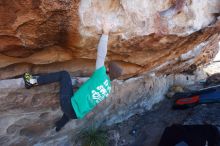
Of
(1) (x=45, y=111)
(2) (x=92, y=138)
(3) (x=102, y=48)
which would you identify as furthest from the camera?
(2) (x=92, y=138)

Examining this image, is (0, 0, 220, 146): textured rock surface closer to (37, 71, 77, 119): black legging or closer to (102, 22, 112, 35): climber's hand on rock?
(102, 22, 112, 35): climber's hand on rock

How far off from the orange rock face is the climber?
0.14m

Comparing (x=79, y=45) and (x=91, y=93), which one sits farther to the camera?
(x=79, y=45)

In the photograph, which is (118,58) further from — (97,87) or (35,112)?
(35,112)

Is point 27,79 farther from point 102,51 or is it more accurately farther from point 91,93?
point 102,51

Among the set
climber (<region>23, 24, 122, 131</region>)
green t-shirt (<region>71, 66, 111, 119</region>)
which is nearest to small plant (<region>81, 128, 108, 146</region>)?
climber (<region>23, 24, 122, 131</region>)

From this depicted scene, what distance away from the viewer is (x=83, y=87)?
2785 mm

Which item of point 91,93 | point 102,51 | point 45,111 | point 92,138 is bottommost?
point 92,138

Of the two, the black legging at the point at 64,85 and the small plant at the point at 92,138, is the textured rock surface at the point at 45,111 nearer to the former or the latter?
the small plant at the point at 92,138

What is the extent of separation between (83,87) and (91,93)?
10 centimetres

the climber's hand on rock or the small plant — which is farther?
the small plant

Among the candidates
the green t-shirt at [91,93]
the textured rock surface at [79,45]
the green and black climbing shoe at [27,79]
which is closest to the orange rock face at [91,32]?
the textured rock surface at [79,45]

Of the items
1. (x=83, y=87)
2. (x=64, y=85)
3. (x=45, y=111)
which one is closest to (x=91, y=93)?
(x=83, y=87)

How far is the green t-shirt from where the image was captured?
274 cm
